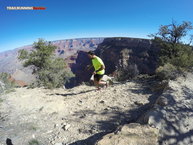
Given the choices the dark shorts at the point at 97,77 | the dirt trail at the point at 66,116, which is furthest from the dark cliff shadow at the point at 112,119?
the dark shorts at the point at 97,77

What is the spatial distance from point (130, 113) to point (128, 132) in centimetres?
212

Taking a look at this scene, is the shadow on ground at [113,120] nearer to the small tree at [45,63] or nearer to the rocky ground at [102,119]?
the rocky ground at [102,119]

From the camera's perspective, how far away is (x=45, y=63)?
1809 centimetres

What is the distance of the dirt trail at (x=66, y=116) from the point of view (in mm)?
4148

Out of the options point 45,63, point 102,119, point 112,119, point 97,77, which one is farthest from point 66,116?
point 45,63

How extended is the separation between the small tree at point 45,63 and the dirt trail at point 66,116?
9922 millimetres

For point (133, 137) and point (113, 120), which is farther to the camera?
point (113, 120)

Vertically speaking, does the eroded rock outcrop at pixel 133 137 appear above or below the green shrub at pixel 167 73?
below

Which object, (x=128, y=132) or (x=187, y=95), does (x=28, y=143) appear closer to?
(x=128, y=132)

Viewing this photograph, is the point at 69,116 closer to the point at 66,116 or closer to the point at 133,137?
the point at 66,116

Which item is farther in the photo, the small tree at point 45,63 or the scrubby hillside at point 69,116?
the small tree at point 45,63

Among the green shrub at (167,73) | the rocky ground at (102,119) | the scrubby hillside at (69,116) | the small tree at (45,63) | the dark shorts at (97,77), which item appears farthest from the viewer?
the small tree at (45,63)

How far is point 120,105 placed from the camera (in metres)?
5.97

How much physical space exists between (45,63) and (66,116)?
13.8 m
